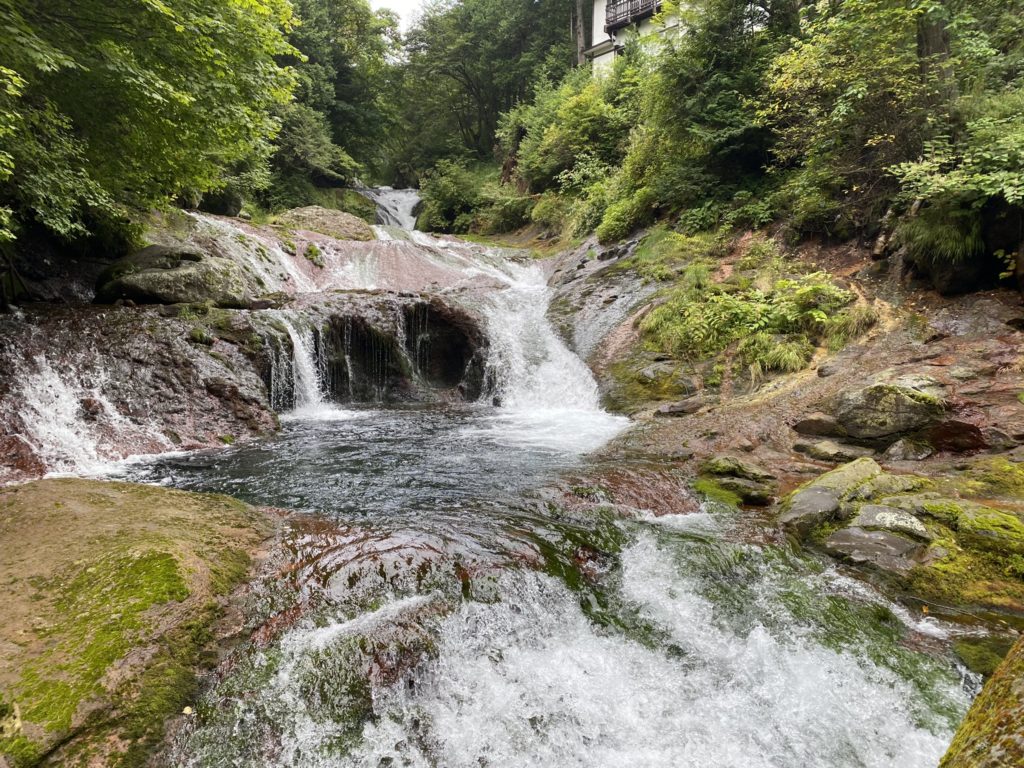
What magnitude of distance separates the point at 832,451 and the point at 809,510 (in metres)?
2.02

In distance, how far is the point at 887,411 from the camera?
6.43 m

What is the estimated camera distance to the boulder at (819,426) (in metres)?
6.85

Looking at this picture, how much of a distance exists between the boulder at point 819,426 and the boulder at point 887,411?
8 cm

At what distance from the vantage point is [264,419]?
29.6ft

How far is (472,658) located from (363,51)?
3583cm

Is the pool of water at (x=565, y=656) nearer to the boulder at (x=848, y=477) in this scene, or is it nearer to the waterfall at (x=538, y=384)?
the boulder at (x=848, y=477)

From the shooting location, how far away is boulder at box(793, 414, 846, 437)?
685 centimetres

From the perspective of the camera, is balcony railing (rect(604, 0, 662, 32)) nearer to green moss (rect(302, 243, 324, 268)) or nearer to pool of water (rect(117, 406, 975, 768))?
green moss (rect(302, 243, 324, 268))

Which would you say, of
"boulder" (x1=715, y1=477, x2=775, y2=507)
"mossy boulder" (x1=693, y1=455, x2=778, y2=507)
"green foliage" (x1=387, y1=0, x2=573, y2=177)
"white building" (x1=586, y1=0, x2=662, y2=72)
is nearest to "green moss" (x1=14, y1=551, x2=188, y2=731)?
"mossy boulder" (x1=693, y1=455, x2=778, y2=507)

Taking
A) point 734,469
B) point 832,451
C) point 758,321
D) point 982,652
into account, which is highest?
point 758,321

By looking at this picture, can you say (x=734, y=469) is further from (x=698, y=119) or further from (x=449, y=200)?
(x=449, y=200)

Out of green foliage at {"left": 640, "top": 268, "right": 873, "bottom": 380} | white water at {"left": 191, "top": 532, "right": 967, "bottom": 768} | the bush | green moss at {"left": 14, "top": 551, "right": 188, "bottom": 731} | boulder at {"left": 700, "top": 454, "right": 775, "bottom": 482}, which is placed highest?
the bush

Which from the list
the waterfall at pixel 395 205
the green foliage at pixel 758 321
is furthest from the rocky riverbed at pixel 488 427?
the waterfall at pixel 395 205

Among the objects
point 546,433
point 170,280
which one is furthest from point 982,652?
point 170,280
